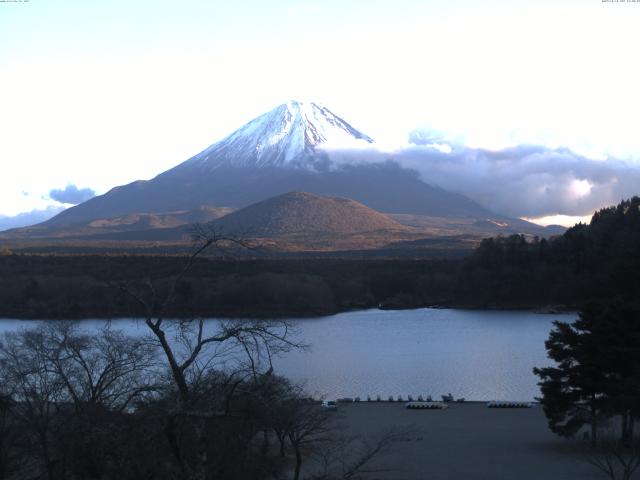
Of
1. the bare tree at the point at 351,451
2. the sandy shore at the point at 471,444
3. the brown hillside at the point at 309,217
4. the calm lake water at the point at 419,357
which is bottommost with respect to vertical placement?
the calm lake water at the point at 419,357

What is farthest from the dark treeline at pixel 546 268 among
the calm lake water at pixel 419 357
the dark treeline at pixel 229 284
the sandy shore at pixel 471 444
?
the sandy shore at pixel 471 444

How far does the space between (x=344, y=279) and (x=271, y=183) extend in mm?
62978

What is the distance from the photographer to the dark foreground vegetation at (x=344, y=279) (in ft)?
117

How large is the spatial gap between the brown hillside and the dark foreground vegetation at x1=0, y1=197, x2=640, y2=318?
1222 inches

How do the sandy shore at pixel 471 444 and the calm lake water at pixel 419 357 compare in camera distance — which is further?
the calm lake water at pixel 419 357

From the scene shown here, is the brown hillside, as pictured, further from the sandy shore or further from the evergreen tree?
the evergreen tree

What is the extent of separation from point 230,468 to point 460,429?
27.6ft

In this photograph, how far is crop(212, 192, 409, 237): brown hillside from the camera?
81.6 m

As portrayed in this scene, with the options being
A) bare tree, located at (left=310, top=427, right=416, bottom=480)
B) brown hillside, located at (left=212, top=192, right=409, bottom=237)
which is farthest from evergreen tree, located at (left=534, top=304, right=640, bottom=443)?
brown hillside, located at (left=212, top=192, right=409, bottom=237)

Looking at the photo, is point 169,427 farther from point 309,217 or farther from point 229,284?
point 309,217

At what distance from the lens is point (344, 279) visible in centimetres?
4541

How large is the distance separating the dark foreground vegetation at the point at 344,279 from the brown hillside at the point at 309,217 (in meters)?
31.0

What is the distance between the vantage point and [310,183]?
357 ft

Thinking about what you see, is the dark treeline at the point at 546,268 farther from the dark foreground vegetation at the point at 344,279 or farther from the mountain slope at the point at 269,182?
the mountain slope at the point at 269,182
